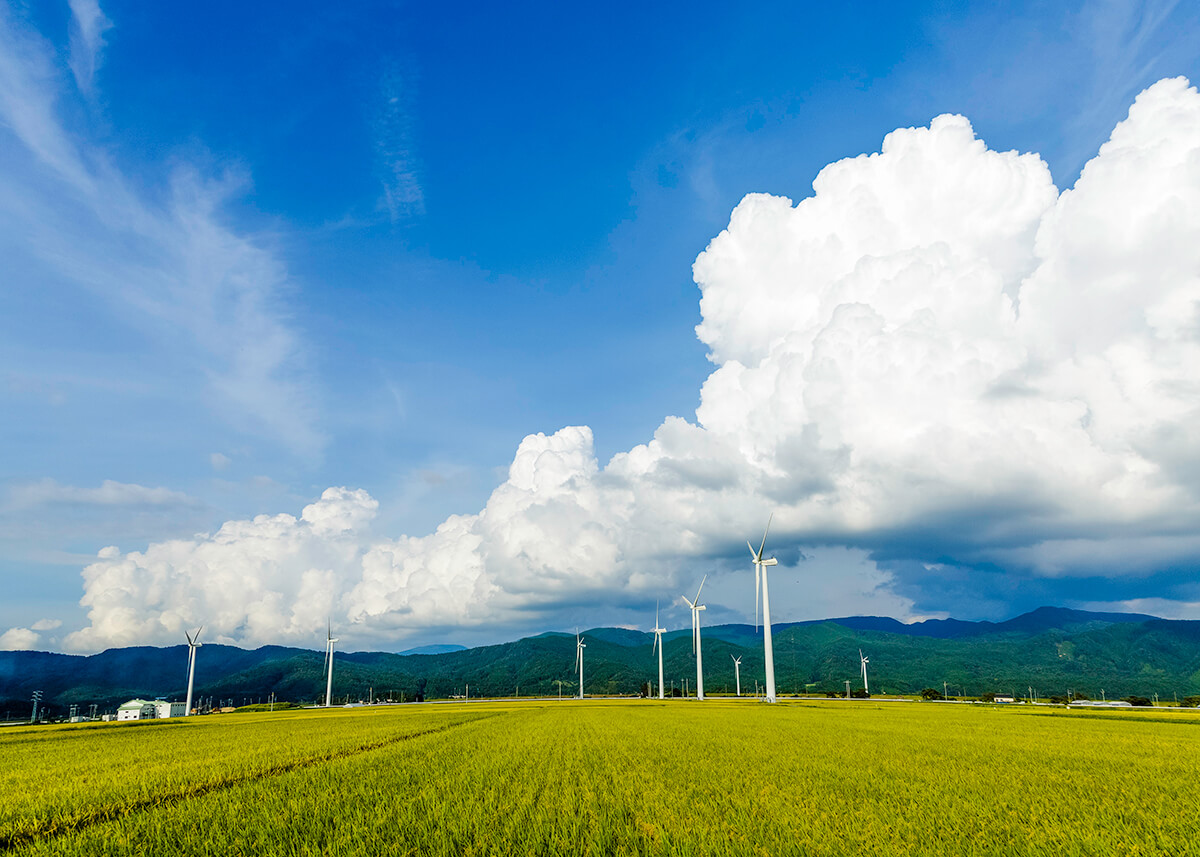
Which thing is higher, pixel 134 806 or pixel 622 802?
pixel 622 802

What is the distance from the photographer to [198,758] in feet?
119

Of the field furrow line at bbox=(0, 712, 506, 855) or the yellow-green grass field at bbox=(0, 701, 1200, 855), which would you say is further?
the field furrow line at bbox=(0, 712, 506, 855)

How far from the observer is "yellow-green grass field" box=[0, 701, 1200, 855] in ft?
45.7

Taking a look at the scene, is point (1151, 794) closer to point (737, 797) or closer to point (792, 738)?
point (737, 797)

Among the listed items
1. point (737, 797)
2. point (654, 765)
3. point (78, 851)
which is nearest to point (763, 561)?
point (654, 765)

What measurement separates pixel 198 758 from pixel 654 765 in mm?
25734

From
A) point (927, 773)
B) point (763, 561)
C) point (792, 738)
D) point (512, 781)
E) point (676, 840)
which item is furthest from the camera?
point (763, 561)

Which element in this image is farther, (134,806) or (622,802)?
(134,806)

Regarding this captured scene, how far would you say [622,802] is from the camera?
18.2 metres

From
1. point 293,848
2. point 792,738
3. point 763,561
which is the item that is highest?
point 763,561

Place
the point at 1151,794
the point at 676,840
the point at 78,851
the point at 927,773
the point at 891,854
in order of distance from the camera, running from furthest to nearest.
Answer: the point at 927,773
the point at 1151,794
the point at 78,851
the point at 676,840
the point at 891,854

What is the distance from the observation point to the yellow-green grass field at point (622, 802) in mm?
13930

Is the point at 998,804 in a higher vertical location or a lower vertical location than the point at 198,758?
higher

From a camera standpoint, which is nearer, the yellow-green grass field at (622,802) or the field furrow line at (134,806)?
the yellow-green grass field at (622,802)
